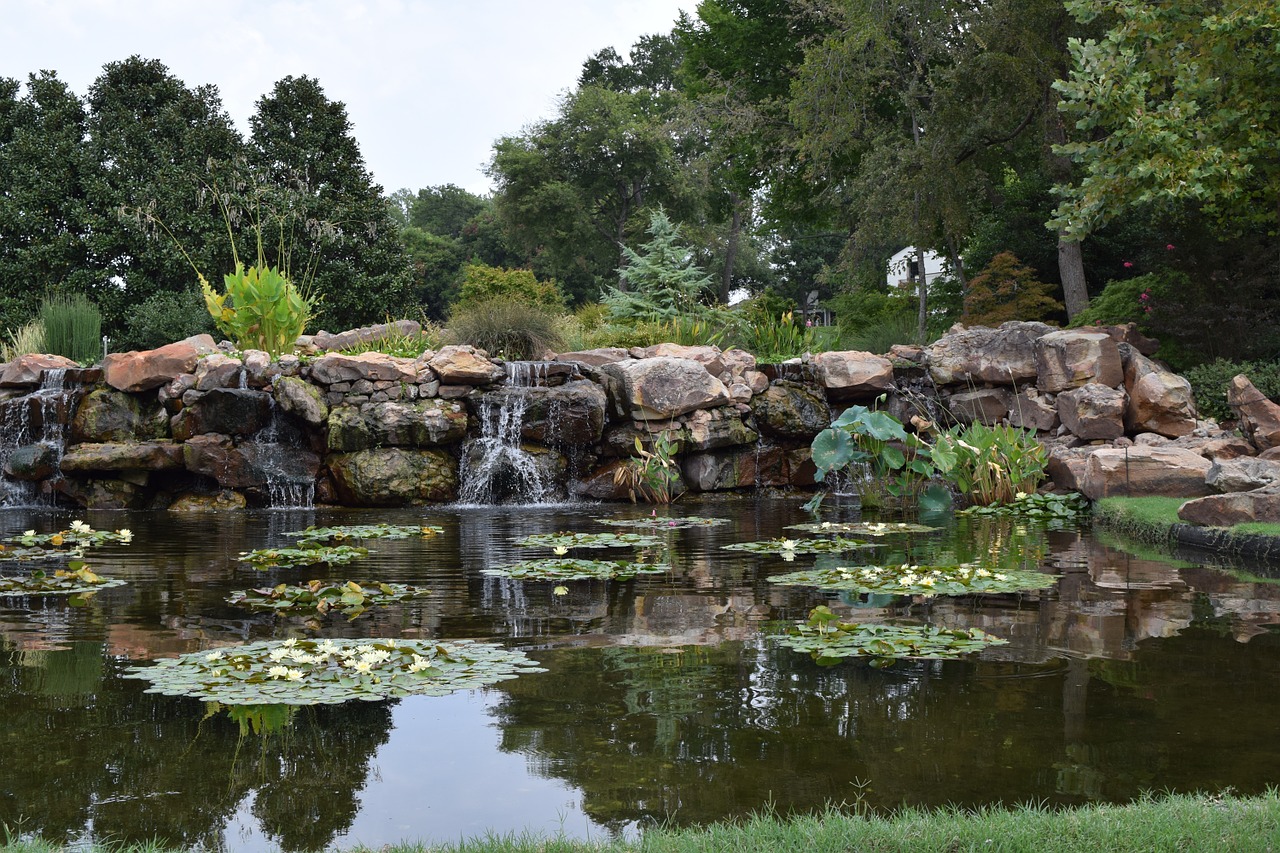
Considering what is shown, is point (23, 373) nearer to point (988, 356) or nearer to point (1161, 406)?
point (988, 356)

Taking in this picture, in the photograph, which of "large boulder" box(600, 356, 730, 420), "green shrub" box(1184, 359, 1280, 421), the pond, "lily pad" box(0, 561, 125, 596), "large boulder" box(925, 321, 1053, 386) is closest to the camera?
the pond

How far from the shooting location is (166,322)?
20688 millimetres

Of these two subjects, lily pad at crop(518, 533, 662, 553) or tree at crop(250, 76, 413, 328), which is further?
tree at crop(250, 76, 413, 328)

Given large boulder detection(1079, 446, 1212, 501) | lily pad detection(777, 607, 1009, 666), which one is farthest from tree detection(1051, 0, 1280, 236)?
lily pad detection(777, 607, 1009, 666)

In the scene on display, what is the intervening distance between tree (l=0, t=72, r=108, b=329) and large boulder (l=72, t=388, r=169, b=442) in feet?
36.8

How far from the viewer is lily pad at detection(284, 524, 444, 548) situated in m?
8.76

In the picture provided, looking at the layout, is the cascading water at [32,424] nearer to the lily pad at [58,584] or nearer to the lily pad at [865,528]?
the lily pad at [58,584]

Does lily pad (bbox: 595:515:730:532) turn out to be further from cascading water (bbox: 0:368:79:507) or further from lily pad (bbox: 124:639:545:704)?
cascading water (bbox: 0:368:79:507)

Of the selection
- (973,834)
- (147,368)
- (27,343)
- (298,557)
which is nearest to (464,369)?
(147,368)

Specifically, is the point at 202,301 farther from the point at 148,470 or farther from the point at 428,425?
the point at 428,425

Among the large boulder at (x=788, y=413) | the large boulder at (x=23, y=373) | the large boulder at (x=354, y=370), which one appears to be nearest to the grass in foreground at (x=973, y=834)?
the large boulder at (x=354, y=370)

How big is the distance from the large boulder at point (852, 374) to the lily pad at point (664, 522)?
4.22m

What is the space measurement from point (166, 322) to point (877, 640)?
19084 mm

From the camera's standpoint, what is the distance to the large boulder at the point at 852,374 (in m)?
14.0
